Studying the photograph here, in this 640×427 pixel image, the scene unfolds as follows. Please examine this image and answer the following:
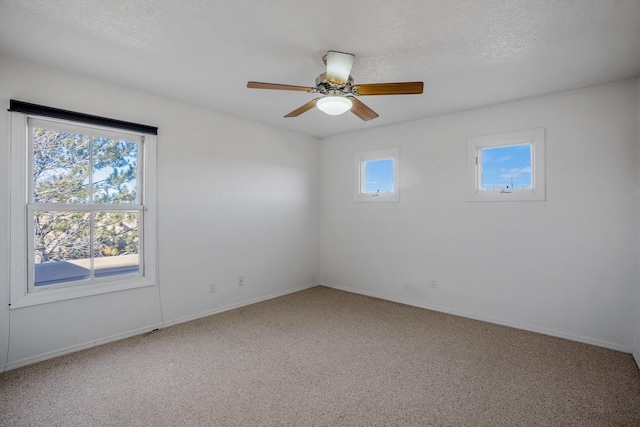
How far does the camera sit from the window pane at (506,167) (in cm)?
354

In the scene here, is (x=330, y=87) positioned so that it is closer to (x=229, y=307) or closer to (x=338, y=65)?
(x=338, y=65)

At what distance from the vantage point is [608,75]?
2842 mm

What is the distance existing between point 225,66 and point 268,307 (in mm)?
2908

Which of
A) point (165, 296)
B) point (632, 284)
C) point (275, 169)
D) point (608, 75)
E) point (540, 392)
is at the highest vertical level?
point (608, 75)

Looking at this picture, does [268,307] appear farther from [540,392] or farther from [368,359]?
[540,392]

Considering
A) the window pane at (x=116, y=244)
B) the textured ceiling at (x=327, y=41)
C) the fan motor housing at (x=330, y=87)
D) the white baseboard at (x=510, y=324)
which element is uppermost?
the textured ceiling at (x=327, y=41)

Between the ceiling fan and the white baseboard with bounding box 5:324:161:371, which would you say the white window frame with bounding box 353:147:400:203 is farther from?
the white baseboard with bounding box 5:324:161:371

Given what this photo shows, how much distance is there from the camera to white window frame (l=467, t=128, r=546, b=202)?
11.1 feet

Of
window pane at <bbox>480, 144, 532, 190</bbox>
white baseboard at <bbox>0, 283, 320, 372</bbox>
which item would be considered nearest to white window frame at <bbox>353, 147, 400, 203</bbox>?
window pane at <bbox>480, 144, 532, 190</bbox>

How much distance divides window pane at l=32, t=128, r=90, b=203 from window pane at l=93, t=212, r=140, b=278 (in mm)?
292

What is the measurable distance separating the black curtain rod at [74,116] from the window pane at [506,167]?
148 inches

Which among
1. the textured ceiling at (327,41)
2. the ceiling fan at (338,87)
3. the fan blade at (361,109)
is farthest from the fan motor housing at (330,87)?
the textured ceiling at (327,41)

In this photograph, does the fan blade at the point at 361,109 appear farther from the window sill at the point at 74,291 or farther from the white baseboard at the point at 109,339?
the white baseboard at the point at 109,339

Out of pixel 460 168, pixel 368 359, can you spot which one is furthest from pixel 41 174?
pixel 460 168
